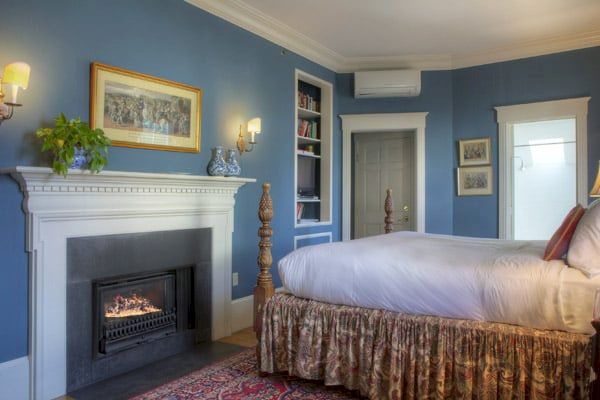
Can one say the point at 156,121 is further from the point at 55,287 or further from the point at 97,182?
the point at 55,287

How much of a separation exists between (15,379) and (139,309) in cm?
87

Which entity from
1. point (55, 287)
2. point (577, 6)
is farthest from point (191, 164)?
point (577, 6)

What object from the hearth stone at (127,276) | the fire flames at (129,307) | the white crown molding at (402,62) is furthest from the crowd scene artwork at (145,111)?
the white crown molding at (402,62)

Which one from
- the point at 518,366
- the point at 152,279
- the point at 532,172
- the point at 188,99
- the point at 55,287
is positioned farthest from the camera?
the point at 532,172

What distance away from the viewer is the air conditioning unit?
5188 millimetres

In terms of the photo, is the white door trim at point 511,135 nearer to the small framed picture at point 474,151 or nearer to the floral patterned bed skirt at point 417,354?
the small framed picture at point 474,151

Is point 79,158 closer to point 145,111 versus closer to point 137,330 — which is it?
point 145,111

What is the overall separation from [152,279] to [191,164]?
92 cm

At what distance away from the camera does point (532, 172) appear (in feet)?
16.5

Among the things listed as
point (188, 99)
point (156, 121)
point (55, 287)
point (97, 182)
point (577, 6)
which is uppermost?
point (577, 6)

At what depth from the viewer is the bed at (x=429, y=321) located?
1929 mm

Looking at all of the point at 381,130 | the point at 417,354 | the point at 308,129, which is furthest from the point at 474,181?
the point at 417,354

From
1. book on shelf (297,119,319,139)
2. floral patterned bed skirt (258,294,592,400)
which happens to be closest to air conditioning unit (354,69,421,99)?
book on shelf (297,119,319,139)

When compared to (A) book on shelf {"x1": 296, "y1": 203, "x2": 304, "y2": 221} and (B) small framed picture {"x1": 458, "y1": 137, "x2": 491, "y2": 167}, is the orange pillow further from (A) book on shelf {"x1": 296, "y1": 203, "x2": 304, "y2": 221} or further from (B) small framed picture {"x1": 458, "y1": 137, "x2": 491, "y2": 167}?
(A) book on shelf {"x1": 296, "y1": 203, "x2": 304, "y2": 221}
